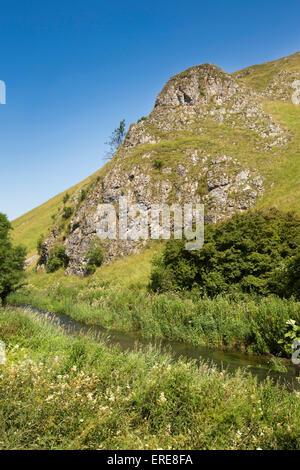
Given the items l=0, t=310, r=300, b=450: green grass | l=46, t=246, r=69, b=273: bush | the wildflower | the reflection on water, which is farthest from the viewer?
l=46, t=246, r=69, b=273: bush

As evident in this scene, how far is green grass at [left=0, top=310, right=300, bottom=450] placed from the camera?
6.80 meters

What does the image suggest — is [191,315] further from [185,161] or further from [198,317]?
[185,161]

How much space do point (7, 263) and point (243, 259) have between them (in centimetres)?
3387

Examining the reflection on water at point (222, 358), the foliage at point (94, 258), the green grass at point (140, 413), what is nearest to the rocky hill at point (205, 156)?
the foliage at point (94, 258)

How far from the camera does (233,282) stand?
29.7m

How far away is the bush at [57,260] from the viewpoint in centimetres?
6688

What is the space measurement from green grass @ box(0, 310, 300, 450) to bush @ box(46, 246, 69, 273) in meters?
59.1

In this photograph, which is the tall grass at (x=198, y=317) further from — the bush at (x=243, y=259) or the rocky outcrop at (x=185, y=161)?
the rocky outcrop at (x=185, y=161)

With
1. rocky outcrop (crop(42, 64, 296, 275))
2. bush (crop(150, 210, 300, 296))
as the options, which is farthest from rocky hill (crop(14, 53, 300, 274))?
bush (crop(150, 210, 300, 296))

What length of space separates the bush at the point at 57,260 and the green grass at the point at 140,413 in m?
59.1

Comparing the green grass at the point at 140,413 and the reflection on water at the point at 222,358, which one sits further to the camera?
the reflection on water at the point at 222,358

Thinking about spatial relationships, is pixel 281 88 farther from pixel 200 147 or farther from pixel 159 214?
pixel 159 214

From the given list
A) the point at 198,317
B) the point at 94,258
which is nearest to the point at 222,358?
the point at 198,317

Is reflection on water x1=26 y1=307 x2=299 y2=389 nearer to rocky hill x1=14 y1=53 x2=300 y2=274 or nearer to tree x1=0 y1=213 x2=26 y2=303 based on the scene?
tree x1=0 y1=213 x2=26 y2=303
